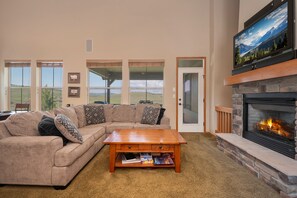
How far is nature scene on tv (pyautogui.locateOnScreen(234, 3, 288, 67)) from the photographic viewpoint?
2.25 m

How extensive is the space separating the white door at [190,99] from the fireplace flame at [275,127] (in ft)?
7.04

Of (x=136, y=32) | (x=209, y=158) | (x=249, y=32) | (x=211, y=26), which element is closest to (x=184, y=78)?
(x=211, y=26)

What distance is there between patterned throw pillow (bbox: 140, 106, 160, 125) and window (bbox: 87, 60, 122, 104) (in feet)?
4.82

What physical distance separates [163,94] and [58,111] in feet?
9.55

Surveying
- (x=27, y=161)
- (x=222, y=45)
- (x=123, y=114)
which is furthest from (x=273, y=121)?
(x=27, y=161)

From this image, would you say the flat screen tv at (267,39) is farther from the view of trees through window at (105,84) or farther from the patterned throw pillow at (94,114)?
the view of trees through window at (105,84)

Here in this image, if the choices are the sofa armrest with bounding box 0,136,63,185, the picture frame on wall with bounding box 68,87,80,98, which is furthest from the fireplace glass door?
the picture frame on wall with bounding box 68,87,80,98

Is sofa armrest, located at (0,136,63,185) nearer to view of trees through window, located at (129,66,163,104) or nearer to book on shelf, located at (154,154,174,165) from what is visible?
book on shelf, located at (154,154,174,165)

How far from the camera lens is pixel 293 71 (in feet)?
6.39

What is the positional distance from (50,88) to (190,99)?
4.41 metres

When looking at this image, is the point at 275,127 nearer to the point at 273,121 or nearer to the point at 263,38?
the point at 273,121

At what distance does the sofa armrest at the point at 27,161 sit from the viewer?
1.90 metres

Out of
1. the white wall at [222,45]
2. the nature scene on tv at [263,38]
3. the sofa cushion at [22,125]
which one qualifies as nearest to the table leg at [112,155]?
the sofa cushion at [22,125]

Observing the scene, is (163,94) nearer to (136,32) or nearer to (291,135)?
(136,32)
